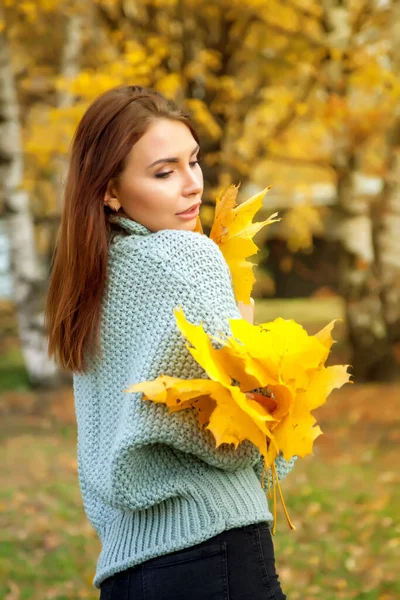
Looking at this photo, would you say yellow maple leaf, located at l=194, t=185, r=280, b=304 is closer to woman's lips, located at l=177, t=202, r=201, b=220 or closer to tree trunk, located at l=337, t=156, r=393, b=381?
woman's lips, located at l=177, t=202, r=201, b=220

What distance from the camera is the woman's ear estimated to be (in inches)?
83.7

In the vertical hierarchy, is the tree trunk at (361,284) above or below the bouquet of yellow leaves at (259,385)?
below

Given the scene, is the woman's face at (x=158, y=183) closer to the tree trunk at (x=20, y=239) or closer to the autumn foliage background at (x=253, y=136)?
the autumn foliage background at (x=253, y=136)

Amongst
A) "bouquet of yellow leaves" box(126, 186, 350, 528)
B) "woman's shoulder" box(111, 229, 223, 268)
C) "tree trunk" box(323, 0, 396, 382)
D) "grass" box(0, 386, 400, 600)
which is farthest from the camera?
"tree trunk" box(323, 0, 396, 382)

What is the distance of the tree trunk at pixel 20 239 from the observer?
9.67m

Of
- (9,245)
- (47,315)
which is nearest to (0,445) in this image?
(9,245)

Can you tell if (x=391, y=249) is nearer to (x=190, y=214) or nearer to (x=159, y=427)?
(x=190, y=214)

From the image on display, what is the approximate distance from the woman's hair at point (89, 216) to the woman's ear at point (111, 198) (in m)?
0.02

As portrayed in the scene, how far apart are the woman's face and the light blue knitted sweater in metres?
0.06

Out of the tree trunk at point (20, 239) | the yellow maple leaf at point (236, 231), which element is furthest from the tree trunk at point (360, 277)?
the yellow maple leaf at point (236, 231)

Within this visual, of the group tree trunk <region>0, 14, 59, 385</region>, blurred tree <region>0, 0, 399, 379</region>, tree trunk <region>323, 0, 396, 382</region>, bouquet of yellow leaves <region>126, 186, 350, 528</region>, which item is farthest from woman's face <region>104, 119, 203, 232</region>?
tree trunk <region>323, 0, 396, 382</region>

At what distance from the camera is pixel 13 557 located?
5.09 meters

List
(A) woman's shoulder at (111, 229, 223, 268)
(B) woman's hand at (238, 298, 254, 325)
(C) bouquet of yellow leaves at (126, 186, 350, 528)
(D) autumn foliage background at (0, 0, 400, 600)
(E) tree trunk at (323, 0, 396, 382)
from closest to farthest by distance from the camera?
(C) bouquet of yellow leaves at (126, 186, 350, 528)
(A) woman's shoulder at (111, 229, 223, 268)
(B) woman's hand at (238, 298, 254, 325)
(D) autumn foliage background at (0, 0, 400, 600)
(E) tree trunk at (323, 0, 396, 382)

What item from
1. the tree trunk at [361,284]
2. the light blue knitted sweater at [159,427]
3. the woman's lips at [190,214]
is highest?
the woman's lips at [190,214]
